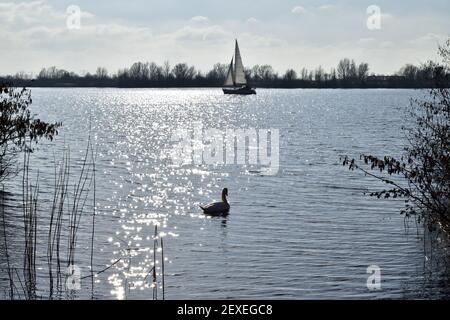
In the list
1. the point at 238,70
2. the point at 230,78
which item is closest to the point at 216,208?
the point at 238,70

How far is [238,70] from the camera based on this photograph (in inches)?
6614

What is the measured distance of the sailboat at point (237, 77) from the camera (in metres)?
163

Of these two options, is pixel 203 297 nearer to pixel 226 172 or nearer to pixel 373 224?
pixel 373 224

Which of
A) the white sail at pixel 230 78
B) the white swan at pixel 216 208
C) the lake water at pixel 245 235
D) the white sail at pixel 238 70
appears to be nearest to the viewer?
the lake water at pixel 245 235

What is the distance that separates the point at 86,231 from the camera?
79.6ft

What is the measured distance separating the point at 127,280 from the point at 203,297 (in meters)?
2.67

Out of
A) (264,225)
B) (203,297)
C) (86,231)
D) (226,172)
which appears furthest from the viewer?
(226,172)

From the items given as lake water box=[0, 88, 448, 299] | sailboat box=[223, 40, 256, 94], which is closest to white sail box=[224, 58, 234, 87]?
sailboat box=[223, 40, 256, 94]

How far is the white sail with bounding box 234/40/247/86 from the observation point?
530 ft

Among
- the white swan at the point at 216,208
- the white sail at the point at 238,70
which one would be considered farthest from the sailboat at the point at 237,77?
→ the white swan at the point at 216,208

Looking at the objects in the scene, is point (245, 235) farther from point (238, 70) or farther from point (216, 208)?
point (238, 70)

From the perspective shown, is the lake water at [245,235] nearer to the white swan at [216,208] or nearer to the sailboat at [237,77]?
the white swan at [216,208]
